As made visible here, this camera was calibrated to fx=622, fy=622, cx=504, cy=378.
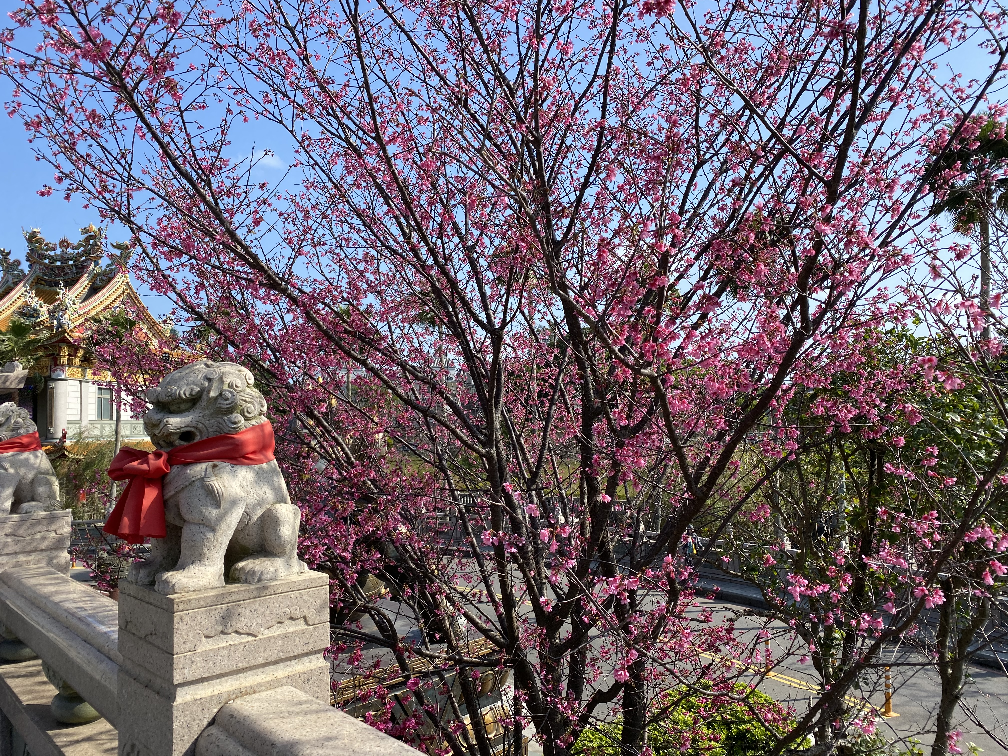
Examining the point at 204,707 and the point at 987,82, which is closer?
the point at 204,707

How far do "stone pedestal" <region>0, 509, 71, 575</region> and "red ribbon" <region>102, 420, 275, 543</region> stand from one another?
11.2 ft

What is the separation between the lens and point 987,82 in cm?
325

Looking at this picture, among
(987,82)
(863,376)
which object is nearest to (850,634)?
(863,376)

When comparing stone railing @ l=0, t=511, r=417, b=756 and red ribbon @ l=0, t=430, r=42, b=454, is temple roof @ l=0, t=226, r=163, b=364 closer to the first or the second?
red ribbon @ l=0, t=430, r=42, b=454

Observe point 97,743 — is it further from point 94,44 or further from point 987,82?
point 987,82

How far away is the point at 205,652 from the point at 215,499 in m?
0.55

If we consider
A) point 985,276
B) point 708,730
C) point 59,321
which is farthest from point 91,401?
point 985,276

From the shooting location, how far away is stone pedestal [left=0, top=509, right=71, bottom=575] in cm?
505

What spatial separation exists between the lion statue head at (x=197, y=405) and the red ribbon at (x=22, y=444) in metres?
3.75

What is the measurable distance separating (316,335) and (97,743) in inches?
122

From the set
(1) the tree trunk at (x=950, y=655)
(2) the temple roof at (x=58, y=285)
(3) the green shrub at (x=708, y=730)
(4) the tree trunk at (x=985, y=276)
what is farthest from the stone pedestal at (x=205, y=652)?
(2) the temple roof at (x=58, y=285)

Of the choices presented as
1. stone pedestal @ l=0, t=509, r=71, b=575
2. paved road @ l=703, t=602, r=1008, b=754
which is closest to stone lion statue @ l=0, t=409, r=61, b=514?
stone pedestal @ l=0, t=509, r=71, b=575

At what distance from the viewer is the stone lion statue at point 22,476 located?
5176 millimetres

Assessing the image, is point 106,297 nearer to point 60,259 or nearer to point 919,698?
point 60,259
